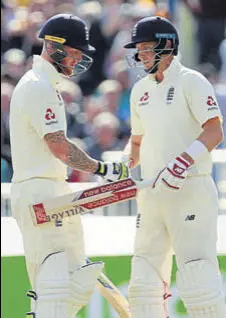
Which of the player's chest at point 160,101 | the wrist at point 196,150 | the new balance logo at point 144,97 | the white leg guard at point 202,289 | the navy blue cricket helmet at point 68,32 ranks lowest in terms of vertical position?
the white leg guard at point 202,289

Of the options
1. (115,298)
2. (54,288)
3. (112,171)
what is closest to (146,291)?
(115,298)

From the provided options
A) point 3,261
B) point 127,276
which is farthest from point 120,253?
point 3,261

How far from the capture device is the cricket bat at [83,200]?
5617 mm

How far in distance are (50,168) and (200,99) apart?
77 cm

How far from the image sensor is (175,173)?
5586mm

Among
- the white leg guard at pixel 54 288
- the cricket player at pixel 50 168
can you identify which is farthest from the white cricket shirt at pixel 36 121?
the white leg guard at pixel 54 288

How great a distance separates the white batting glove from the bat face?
18 centimetres

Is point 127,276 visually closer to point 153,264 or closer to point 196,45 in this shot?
point 153,264

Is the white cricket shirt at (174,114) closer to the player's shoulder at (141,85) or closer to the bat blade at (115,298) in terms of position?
the player's shoulder at (141,85)

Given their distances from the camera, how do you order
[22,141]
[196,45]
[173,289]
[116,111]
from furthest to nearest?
[196,45] < [116,111] < [173,289] < [22,141]

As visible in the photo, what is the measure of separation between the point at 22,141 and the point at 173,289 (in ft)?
4.90

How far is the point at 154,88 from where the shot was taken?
595 cm

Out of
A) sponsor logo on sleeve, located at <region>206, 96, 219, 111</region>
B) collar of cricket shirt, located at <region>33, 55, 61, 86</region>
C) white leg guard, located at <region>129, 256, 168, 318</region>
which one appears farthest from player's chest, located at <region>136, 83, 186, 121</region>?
white leg guard, located at <region>129, 256, 168, 318</region>

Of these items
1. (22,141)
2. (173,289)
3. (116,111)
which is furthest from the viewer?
(116,111)
